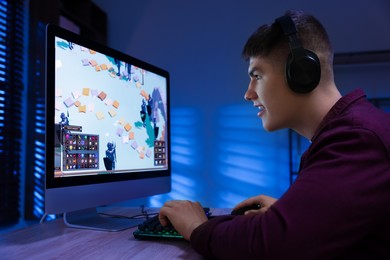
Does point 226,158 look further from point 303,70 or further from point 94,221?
point 303,70

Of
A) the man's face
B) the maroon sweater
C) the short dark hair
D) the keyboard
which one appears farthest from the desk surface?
the short dark hair

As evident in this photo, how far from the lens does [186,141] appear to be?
2.66 meters

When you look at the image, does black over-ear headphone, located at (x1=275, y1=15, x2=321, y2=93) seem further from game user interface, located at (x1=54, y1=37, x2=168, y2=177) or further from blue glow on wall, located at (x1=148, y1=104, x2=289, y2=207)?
blue glow on wall, located at (x1=148, y1=104, x2=289, y2=207)

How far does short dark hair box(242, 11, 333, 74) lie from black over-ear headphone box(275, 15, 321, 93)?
1.9 inches

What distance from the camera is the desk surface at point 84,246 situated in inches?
25.1

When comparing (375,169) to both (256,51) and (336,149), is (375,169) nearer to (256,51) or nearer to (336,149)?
(336,149)

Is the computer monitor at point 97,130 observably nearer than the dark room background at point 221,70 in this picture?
Yes

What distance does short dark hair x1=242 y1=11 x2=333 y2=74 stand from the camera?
78 cm

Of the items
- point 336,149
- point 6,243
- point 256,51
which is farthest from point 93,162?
point 336,149

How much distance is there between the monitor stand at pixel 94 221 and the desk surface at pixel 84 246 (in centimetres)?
3

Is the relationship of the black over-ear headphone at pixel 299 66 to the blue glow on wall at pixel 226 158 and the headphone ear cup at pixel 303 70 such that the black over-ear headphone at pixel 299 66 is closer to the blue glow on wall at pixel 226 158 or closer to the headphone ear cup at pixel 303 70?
the headphone ear cup at pixel 303 70

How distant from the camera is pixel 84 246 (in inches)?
27.8

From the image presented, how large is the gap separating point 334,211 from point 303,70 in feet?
1.08

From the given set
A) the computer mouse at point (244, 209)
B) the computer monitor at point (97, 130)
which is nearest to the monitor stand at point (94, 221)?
the computer monitor at point (97, 130)
